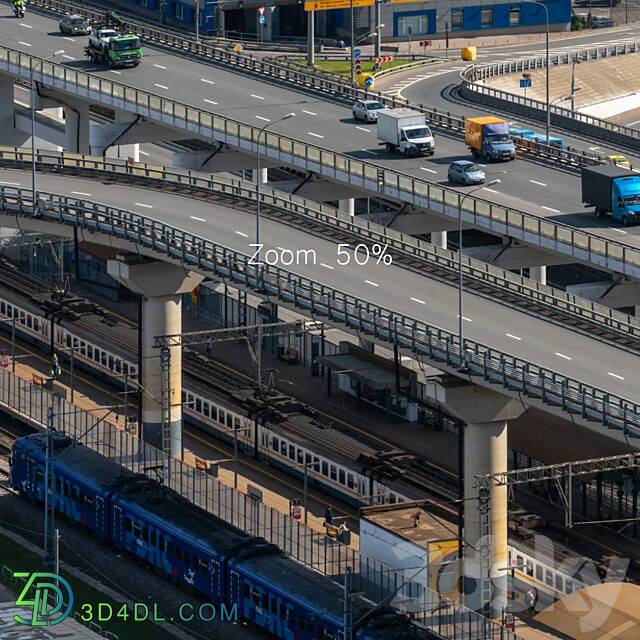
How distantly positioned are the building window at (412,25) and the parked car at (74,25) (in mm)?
48816

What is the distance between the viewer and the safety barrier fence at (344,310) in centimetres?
7462

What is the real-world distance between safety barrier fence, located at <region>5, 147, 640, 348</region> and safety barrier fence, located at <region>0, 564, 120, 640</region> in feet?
80.3

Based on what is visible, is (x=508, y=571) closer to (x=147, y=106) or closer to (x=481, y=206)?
(x=481, y=206)

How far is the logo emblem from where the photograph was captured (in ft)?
239

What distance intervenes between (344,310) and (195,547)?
40.8 ft

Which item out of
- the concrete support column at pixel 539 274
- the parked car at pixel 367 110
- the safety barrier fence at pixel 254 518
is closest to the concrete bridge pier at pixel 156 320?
the safety barrier fence at pixel 254 518

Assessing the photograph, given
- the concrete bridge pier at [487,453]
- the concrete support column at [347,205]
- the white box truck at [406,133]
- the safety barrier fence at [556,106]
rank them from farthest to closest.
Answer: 1. the safety barrier fence at [556,106]
2. the concrete support column at [347,205]
3. the white box truck at [406,133]
4. the concrete bridge pier at [487,453]

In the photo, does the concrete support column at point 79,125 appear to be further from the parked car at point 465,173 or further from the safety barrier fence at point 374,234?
the parked car at point 465,173

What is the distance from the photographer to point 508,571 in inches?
3162

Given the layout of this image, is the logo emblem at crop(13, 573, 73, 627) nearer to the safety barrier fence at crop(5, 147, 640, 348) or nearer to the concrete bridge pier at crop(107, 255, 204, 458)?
the concrete bridge pier at crop(107, 255, 204, 458)

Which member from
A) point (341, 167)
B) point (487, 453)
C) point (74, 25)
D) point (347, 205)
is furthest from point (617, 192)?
point (74, 25)

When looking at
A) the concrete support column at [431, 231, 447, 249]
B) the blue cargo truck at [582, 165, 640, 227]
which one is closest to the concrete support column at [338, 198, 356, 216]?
the concrete support column at [431, 231, 447, 249]

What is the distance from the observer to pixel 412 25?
184750 mm

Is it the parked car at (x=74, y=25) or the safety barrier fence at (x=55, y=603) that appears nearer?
the safety barrier fence at (x=55, y=603)
